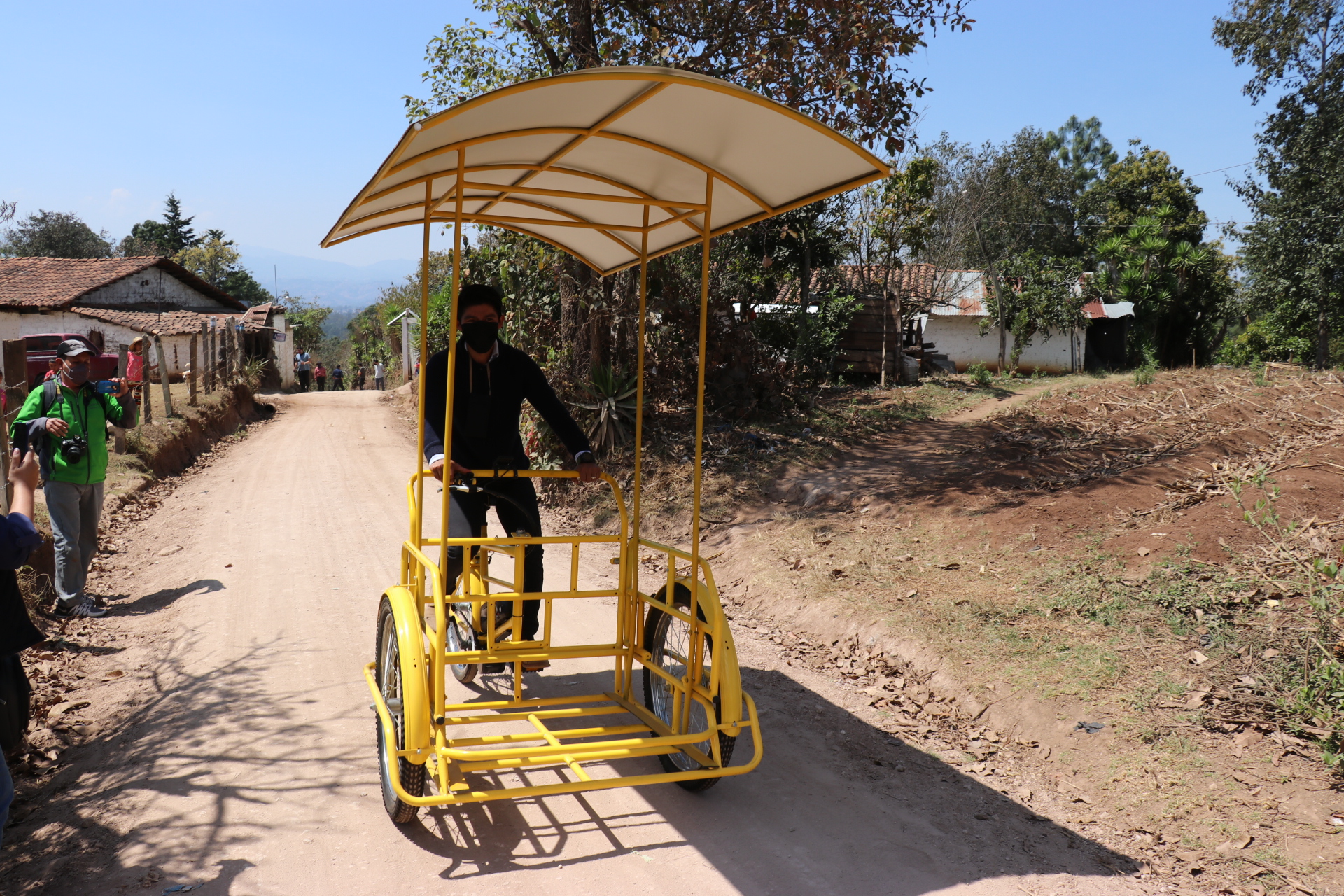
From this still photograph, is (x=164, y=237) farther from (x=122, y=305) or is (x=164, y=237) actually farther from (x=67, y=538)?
(x=67, y=538)

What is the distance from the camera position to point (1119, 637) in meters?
5.16

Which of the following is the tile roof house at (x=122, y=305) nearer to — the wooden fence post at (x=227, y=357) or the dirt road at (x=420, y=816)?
the wooden fence post at (x=227, y=357)

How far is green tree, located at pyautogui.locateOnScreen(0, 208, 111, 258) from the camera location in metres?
45.5

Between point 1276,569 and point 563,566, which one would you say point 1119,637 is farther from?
point 563,566

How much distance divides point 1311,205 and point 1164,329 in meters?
5.68

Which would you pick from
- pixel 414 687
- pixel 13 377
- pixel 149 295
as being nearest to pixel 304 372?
pixel 149 295

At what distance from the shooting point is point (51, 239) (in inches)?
1815

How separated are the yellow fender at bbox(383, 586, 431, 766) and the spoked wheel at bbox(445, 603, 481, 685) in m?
0.78

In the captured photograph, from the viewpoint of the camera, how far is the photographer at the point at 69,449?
6.36 metres

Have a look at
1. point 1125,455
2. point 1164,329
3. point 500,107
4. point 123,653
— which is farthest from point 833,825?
point 1164,329

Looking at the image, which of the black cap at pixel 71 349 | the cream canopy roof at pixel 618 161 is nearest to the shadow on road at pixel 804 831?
the cream canopy roof at pixel 618 161

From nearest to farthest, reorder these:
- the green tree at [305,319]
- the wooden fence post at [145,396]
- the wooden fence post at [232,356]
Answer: the wooden fence post at [145,396]
the wooden fence post at [232,356]
the green tree at [305,319]

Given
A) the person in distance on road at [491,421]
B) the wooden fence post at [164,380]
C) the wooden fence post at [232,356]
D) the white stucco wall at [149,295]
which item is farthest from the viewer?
the white stucco wall at [149,295]

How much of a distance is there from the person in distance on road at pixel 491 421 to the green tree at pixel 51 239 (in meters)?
51.6
